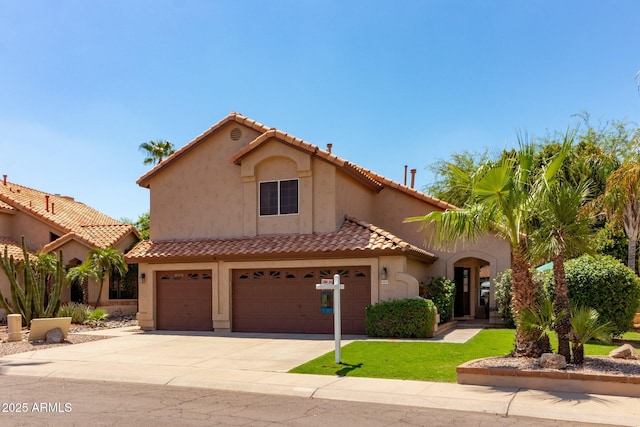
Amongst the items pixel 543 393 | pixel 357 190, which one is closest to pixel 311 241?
pixel 357 190

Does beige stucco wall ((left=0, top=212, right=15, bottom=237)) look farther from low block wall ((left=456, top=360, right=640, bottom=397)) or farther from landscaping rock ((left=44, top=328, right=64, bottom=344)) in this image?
low block wall ((left=456, top=360, right=640, bottom=397))

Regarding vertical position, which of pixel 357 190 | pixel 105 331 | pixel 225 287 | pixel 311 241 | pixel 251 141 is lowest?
pixel 105 331

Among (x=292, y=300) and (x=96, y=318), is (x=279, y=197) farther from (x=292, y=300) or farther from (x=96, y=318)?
(x=96, y=318)

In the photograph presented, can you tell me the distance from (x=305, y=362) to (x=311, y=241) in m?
6.67

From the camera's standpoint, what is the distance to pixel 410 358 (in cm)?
1348

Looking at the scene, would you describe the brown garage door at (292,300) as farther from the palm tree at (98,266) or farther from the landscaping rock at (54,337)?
the palm tree at (98,266)

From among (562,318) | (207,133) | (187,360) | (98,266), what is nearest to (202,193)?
(207,133)

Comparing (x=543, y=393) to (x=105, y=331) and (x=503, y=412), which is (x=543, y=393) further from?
(x=105, y=331)

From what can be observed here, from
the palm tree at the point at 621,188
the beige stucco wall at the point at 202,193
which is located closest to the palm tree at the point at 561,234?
the palm tree at the point at 621,188

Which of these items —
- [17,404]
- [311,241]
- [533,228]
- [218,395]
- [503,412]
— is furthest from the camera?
[311,241]

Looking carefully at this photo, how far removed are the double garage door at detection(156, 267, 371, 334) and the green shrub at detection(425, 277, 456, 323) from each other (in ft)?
8.88

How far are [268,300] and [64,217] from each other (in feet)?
58.3

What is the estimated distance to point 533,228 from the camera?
12.1 metres

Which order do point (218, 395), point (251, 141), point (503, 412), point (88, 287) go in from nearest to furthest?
point (503, 412)
point (218, 395)
point (251, 141)
point (88, 287)
